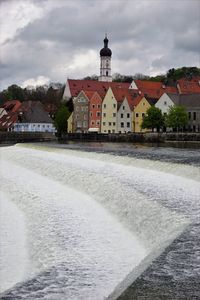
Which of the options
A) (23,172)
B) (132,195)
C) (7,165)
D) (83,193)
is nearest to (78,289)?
(132,195)

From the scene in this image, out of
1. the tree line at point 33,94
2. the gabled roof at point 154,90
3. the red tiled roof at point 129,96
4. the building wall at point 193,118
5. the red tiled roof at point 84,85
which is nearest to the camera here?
the building wall at point 193,118

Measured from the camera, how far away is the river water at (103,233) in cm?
890

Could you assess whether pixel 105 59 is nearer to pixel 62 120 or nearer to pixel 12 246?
pixel 62 120

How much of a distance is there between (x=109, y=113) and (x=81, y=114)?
21.3 ft

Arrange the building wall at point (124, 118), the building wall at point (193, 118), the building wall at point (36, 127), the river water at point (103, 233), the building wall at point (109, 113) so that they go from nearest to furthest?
the river water at point (103, 233), the building wall at point (193, 118), the building wall at point (124, 118), the building wall at point (109, 113), the building wall at point (36, 127)

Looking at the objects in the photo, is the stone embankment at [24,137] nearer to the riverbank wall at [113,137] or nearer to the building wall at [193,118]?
the riverbank wall at [113,137]

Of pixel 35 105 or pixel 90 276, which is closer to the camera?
pixel 90 276

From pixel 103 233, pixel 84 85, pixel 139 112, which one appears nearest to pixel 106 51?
pixel 84 85

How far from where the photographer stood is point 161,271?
9180mm

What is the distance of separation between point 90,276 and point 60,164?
19.4 meters

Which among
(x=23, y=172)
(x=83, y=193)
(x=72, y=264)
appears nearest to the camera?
(x=72, y=264)

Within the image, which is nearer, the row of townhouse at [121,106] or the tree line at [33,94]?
the row of townhouse at [121,106]

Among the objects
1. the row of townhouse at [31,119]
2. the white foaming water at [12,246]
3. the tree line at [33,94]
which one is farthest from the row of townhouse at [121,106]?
the white foaming water at [12,246]

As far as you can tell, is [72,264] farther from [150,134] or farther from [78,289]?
[150,134]
